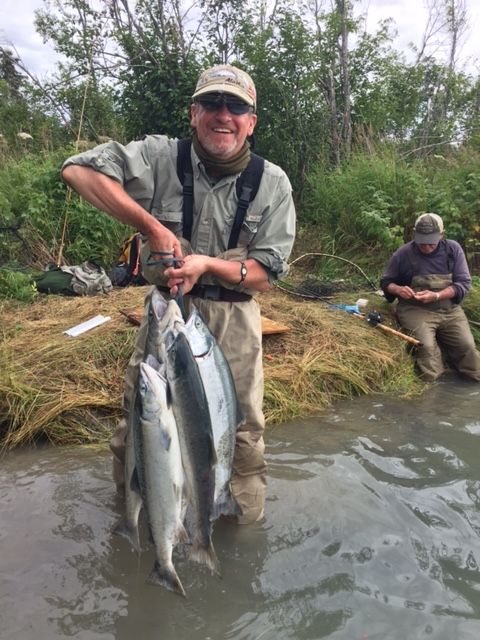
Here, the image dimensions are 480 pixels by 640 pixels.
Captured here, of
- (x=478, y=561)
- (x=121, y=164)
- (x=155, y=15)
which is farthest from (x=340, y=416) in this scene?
(x=155, y=15)

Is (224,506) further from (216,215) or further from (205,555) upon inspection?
(216,215)

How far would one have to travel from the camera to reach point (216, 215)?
274 centimetres

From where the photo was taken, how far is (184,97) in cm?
1059

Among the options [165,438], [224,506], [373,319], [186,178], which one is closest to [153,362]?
[165,438]

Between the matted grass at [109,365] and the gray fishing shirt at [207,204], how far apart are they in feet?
7.96

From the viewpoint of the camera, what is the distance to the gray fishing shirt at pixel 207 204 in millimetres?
2723

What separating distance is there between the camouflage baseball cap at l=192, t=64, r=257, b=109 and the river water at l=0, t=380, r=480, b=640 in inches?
101

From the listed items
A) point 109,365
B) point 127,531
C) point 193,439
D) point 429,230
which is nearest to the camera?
Answer: point 193,439

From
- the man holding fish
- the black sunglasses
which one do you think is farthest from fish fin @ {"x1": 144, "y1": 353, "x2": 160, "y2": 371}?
the black sunglasses

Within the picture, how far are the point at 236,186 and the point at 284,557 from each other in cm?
222

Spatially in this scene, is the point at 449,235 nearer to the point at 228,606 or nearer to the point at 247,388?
Result: the point at 247,388

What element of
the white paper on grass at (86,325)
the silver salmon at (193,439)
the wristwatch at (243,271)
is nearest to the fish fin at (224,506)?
the silver salmon at (193,439)

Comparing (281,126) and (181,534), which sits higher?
(281,126)

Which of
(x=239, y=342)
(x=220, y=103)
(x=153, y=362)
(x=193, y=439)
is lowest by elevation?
(x=193, y=439)
